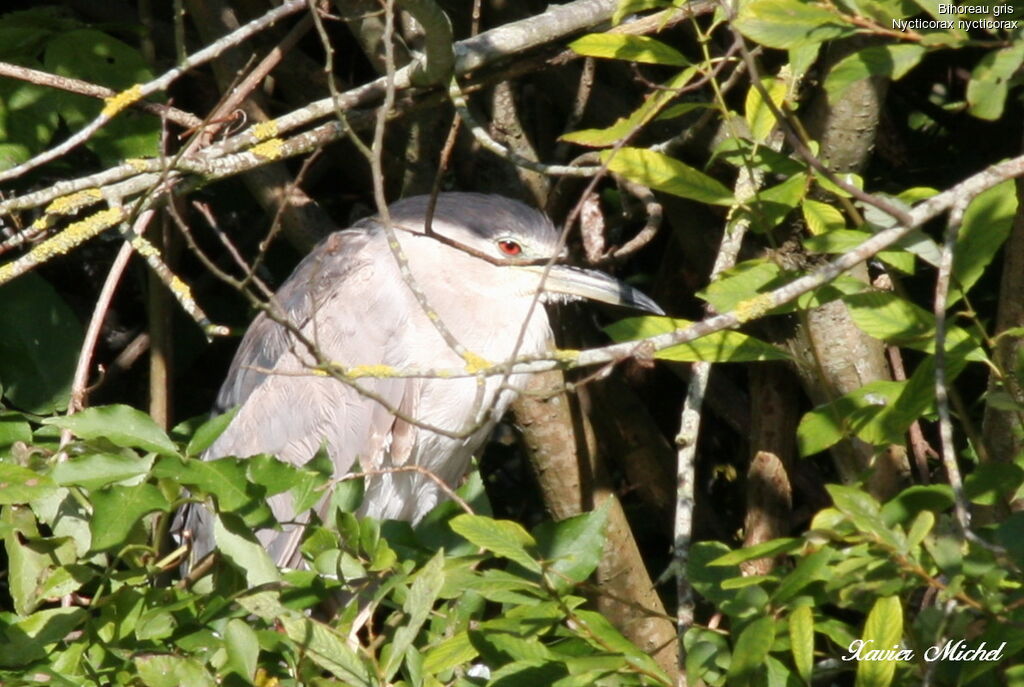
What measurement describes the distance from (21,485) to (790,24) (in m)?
1.28

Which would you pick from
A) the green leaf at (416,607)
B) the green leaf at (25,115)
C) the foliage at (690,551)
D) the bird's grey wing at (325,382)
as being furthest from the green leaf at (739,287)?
the green leaf at (25,115)

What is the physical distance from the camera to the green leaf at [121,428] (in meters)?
1.81

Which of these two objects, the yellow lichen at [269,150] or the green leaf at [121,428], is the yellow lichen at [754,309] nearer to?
the green leaf at [121,428]

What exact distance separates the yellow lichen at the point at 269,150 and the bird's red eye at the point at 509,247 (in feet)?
2.72

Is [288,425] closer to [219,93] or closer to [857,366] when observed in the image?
[219,93]

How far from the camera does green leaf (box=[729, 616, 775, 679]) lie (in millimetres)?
1475

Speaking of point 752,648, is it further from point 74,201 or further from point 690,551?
point 74,201

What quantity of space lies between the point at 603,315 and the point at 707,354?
Answer: 174 cm

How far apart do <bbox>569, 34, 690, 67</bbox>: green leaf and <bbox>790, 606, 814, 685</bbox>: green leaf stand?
0.81 m

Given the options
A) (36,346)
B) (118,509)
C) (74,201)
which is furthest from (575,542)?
(36,346)

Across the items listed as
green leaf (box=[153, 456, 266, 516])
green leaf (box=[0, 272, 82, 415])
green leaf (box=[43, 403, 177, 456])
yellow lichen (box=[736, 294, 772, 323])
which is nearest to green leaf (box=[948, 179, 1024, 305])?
yellow lichen (box=[736, 294, 772, 323])

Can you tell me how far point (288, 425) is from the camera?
3033 millimetres

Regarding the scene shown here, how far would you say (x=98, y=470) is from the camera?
181 cm

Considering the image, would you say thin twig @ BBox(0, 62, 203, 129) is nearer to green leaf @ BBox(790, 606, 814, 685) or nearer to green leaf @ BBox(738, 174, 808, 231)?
green leaf @ BBox(738, 174, 808, 231)
